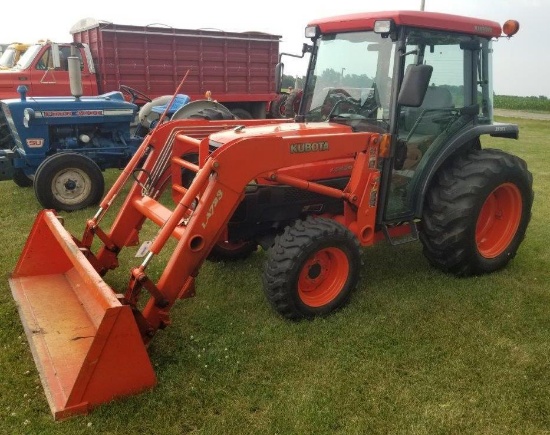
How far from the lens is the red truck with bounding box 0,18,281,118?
9.55 metres

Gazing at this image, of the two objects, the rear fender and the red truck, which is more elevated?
the red truck

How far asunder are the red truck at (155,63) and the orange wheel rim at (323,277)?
6.25 m

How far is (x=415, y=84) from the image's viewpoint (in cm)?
341

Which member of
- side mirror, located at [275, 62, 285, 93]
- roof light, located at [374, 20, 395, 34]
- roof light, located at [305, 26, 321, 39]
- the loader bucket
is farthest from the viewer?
side mirror, located at [275, 62, 285, 93]

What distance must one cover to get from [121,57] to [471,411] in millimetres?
9297

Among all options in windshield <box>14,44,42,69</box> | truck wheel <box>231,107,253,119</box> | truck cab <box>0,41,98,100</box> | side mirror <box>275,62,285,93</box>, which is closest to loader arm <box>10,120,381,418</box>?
side mirror <box>275,62,285,93</box>

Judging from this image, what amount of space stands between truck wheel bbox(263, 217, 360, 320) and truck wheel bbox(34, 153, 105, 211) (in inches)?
145

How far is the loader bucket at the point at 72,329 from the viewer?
2.69 metres

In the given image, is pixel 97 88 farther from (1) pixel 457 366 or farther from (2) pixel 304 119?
(1) pixel 457 366

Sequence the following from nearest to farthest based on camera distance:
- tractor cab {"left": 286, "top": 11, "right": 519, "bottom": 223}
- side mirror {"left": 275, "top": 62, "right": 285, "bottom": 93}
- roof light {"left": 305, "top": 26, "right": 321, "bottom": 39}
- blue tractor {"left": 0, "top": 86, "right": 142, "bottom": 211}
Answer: tractor cab {"left": 286, "top": 11, "right": 519, "bottom": 223}
roof light {"left": 305, "top": 26, "right": 321, "bottom": 39}
side mirror {"left": 275, "top": 62, "right": 285, "bottom": 93}
blue tractor {"left": 0, "top": 86, "right": 142, "bottom": 211}

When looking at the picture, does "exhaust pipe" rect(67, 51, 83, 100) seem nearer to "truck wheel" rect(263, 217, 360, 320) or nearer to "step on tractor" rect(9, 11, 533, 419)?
"step on tractor" rect(9, 11, 533, 419)

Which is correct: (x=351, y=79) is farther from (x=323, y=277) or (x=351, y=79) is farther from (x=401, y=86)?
(x=323, y=277)

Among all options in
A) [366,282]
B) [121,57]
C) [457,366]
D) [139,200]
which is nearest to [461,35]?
[366,282]

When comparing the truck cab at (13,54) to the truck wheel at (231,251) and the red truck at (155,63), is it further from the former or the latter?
the truck wheel at (231,251)
